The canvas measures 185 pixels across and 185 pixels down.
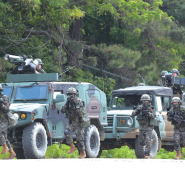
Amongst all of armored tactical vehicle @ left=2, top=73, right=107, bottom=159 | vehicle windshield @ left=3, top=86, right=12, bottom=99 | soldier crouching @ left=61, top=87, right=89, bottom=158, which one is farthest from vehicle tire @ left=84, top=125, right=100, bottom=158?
vehicle windshield @ left=3, top=86, right=12, bottom=99

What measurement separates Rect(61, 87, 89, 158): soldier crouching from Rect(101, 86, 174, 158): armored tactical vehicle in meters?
2.22

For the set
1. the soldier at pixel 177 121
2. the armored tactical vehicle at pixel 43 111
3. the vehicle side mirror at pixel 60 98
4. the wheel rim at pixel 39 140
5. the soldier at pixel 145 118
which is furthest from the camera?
the soldier at pixel 177 121

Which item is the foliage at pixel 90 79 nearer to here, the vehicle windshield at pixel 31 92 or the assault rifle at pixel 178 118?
the vehicle windshield at pixel 31 92

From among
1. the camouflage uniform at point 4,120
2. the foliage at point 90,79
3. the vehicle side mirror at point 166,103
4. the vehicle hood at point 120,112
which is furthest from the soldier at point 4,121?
the foliage at point 90,79

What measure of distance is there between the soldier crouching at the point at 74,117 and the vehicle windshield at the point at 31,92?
0.76 metres

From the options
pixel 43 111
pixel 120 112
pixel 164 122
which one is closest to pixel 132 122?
pixel 120 112

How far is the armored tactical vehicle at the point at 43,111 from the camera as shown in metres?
10.3

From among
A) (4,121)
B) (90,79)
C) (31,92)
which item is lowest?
(4,121)

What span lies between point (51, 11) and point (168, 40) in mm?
8259

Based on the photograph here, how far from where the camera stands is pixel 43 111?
10.8 m

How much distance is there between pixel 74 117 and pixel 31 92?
133 centimetres

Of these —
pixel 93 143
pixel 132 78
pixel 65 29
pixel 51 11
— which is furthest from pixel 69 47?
pixel 93 143

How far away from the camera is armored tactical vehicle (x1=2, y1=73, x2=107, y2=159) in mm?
10266

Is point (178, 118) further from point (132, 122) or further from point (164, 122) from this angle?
point (164, 122)
